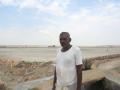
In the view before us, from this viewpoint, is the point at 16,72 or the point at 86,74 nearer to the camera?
the point at 86,74

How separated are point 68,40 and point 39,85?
4.22 metres

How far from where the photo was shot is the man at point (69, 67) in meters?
4.99

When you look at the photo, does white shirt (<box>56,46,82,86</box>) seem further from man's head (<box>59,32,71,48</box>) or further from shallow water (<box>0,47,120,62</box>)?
shallow water (<box>0,47,120,62</box>)

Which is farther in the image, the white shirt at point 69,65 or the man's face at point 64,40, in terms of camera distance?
the man's face at point 64,40

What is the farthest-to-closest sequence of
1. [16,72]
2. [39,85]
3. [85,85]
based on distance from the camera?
[16,72] < [39,85] < [85,85]

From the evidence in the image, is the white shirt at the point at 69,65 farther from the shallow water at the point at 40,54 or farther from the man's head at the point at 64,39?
the shallow water at the point at 40,54

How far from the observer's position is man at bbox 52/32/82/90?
4.99 m

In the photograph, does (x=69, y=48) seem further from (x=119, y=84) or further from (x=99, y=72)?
(x=99, y=72)

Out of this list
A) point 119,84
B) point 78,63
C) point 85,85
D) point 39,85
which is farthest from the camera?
point 39,85

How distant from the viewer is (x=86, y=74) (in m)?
8.71

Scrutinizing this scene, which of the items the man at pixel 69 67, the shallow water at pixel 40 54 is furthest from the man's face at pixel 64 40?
the shallow water at pixel 40 54

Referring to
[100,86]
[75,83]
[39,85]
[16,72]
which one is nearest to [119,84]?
[100,86]

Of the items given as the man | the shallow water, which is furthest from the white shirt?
the shallow water

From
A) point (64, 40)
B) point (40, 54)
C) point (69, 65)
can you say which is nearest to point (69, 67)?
point (69, 65)
